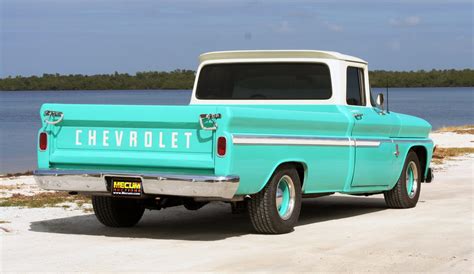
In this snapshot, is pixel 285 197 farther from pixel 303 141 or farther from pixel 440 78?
pixel 440 78

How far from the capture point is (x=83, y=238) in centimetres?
1137

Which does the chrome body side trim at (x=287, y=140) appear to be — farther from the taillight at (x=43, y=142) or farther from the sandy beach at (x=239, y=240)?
the taillight at (x=43, y=142)

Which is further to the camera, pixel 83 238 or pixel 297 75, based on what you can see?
pixel 297 75

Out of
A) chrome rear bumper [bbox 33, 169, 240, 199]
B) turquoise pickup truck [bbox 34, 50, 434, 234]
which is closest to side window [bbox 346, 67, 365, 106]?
turquoise pickup truck [bbox 34, 50, 434, 234]

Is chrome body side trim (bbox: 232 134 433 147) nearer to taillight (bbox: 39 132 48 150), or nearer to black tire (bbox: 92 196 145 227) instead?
black tire (bbox: 92 196 145 227)

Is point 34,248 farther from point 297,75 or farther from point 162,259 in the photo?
point 297,75

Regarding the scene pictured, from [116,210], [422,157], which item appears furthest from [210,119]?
[422,157]

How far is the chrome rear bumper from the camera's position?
10516 mm

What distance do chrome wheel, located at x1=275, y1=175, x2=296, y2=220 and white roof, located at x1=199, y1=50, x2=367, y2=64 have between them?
6.98 ft

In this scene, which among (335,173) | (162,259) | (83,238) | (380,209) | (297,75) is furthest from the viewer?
(380,209)

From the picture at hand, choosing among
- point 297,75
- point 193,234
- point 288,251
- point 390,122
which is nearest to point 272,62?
point 297,75

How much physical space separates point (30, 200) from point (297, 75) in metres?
4.36

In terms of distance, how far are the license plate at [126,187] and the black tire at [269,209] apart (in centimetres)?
123

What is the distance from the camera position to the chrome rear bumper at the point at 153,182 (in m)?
10.5
